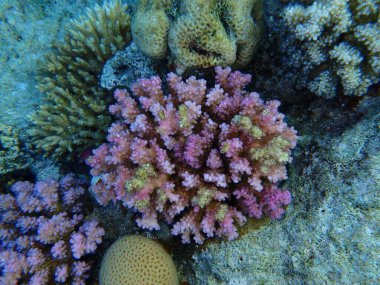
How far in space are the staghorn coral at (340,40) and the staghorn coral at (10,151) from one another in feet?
12.1

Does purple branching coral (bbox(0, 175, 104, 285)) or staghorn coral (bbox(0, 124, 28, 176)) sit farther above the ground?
staghorn coral (bbox(0, 124, 28, 176))

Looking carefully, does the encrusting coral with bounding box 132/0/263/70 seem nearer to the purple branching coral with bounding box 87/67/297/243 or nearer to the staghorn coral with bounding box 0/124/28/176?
the purple branching coral with bounding box 87/67/297/243

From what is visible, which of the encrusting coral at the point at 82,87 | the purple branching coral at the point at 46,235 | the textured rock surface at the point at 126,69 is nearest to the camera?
the purple branching coral at the point at 46,235

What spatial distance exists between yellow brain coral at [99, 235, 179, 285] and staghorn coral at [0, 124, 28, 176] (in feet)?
7.13

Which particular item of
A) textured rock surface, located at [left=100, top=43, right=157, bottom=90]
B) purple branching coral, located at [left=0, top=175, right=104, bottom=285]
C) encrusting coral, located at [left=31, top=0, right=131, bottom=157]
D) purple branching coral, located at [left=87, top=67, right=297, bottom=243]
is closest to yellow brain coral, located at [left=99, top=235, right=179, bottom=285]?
purple branching coral, located at [left=87, top=67, right=297, bottom=243]

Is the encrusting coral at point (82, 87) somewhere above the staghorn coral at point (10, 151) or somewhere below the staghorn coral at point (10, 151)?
above

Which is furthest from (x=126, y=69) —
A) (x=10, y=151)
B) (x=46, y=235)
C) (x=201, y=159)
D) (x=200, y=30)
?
(x=46, y=235)

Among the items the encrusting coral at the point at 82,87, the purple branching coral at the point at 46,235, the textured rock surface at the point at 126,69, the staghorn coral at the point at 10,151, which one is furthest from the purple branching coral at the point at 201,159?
the staghorn coral at the point at 10,151

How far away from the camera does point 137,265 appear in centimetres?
262

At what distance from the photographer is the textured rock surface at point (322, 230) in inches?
84.3

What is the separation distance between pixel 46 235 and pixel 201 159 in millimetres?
1945

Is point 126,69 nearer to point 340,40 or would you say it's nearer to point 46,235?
point 46,235

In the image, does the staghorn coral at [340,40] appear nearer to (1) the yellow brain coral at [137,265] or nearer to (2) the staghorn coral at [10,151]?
(1) the yellow brain coral at [137,265]

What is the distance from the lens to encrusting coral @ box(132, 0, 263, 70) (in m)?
2.69
